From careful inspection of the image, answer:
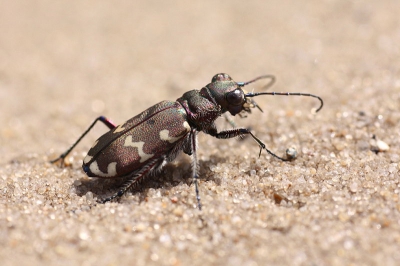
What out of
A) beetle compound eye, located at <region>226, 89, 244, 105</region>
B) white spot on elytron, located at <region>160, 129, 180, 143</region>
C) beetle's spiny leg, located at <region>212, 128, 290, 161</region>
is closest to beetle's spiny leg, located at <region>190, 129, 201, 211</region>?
white spot on elytron, located at <region>160, 129, 180, 143</region>

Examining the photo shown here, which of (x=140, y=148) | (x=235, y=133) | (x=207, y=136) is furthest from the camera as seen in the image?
(x=207, y=136)

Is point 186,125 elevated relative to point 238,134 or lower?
elevated

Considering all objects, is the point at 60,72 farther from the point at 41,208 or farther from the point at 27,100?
the point at 41,208

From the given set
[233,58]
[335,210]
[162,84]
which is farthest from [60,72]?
[335,210]

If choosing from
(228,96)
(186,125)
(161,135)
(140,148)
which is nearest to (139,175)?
(140,148)

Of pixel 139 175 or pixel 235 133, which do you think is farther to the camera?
Answer: pixel 235 133

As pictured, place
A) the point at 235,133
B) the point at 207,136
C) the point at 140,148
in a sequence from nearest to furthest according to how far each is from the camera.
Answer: the point at 140,148 < the point at 235,133 < the point at 207,136

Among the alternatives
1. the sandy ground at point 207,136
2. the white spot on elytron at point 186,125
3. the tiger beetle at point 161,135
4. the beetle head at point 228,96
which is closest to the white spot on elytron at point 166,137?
the tiger beetle at point 161,135

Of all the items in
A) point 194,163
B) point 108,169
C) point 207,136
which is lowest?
point 207,136

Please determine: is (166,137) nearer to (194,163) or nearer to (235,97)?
(194,163)
